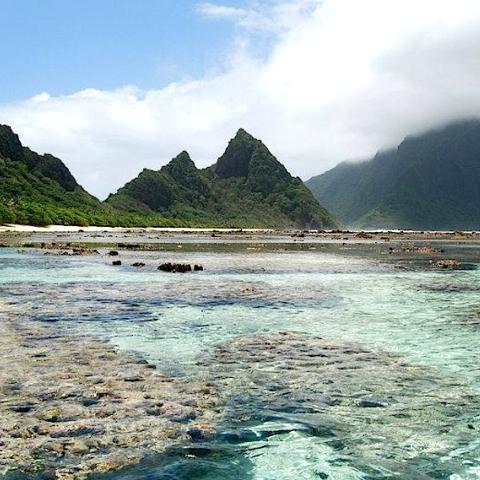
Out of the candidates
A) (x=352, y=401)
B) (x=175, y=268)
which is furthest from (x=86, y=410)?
(x=175, y=268)

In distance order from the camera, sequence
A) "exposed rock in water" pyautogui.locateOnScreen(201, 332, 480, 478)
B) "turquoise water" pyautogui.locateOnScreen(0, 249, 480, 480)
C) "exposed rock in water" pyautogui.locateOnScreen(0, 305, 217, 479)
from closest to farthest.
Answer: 1. "exposed rock in water" pyautogui.locateOnScreen(0, 305, 217, 479)
2. "turquoise water" pyautogui.locateOnScreen(0, 249, 480, 480)
3. "exposed rock in water" pyautogui.locateOnScreen(201, 332, 480, 478)

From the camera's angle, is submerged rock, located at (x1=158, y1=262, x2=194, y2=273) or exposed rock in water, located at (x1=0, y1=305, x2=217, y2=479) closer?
exposed rock in water, located at (x1=0, y1=305, x2=217, y2=479)

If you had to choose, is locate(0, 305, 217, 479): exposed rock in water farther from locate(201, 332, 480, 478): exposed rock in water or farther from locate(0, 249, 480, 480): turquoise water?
locate(201, 332, 480, 478): exposed rock in water

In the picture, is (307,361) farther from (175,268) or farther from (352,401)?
(175,268)

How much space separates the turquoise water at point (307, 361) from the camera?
29.6ft

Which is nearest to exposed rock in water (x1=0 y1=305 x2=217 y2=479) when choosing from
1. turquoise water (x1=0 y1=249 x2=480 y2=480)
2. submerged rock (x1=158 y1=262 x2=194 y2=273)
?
turquoise water (x1=0 y1=249 x2=480 y2=480)

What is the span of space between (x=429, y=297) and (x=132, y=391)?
21.4 metres

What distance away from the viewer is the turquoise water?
9008 mm

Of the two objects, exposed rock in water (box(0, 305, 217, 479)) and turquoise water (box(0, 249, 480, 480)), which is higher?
exposed rock in water (box(0, 305, 217, 479))

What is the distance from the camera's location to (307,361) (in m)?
15.2

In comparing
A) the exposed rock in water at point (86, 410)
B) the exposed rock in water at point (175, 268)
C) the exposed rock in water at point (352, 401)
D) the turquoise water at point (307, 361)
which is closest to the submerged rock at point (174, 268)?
the exposed rock in water at point (175, 268)

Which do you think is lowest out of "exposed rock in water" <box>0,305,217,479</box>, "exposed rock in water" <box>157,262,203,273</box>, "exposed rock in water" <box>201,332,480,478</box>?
"exposed rock in water" <box>201,332,480,478</box>

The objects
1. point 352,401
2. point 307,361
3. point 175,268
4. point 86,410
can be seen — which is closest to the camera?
point 86,410

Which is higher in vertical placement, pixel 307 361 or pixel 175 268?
pixel 175 268
